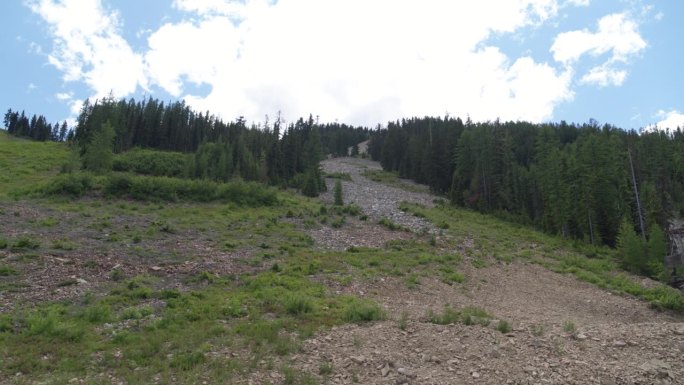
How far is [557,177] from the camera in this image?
186ft

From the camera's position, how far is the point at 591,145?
180 ft

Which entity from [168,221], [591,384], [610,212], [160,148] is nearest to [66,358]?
[591,384]

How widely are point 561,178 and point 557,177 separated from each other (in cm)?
108

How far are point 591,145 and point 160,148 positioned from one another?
101722 mm

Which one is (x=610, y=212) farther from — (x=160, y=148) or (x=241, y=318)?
(x=160, y=148)

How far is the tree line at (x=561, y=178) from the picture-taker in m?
50.2

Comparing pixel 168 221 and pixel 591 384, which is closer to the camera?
pixel 591 384

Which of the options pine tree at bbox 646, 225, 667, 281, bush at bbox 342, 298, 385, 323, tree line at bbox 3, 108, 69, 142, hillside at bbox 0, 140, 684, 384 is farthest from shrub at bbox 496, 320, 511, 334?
tree line at bbox 3, 108, 69, 142

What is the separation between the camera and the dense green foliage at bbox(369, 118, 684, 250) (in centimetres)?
5044

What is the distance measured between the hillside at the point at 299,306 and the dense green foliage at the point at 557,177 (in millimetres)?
15091

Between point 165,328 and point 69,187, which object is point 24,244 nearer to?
point 165,328

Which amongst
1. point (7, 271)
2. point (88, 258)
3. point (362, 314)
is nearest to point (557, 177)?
point (362, 314)

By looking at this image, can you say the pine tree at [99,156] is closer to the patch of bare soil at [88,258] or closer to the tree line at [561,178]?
the patch of bare soil at [88,258]

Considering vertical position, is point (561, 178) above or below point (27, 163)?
above
